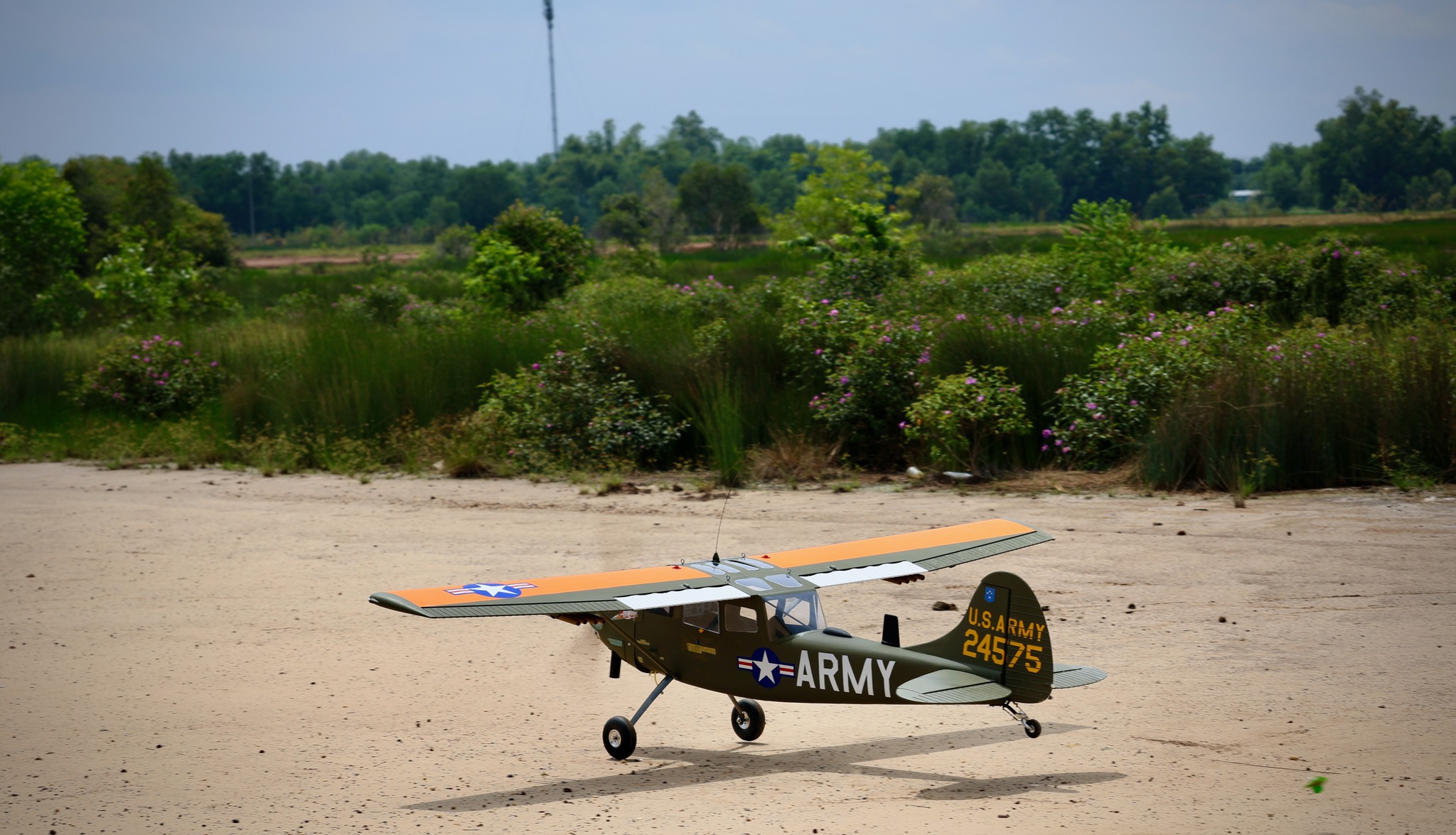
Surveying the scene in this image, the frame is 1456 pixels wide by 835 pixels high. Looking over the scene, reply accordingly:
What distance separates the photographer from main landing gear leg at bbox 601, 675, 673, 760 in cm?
575

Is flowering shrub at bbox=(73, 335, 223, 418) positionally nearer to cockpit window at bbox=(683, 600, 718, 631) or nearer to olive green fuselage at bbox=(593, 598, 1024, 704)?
olive green fuselage at bbox=(593, 598, 1024, 704)

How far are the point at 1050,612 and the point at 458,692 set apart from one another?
13.7 ft

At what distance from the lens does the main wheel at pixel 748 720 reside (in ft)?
19.6

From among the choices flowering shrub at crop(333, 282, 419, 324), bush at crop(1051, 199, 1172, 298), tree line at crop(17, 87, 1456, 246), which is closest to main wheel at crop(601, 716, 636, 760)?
bush at crop(1051, 199, 1172, 298)

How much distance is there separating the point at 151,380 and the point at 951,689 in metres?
18.2

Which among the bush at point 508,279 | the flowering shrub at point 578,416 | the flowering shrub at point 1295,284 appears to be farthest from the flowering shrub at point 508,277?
the flowering shrub at point 1295,284

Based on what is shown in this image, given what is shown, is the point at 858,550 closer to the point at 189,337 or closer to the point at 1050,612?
the point at 1050,612

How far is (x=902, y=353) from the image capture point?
49.4ft

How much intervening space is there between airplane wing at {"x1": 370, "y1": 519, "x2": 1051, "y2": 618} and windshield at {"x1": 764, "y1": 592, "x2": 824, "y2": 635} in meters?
→ 0.08

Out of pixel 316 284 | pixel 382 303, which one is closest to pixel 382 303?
pixel 382 303

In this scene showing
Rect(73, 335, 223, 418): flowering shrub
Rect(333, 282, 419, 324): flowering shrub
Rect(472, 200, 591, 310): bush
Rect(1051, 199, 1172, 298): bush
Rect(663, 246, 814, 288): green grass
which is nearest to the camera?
Rect(73, 335, 223, 418): flowering shrub

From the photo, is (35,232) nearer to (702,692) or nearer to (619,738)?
(702,692)

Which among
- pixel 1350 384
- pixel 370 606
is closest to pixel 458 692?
pixel 370 606

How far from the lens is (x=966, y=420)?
1390 centimetres
